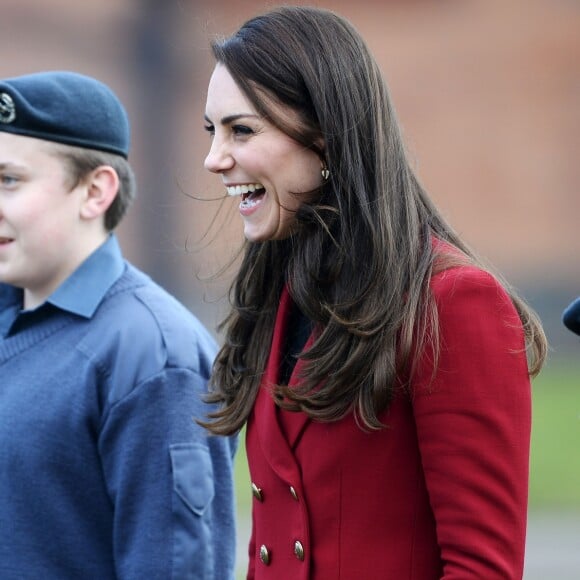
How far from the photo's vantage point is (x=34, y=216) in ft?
9.35

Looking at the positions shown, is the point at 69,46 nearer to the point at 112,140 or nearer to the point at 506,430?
the point at 112,140

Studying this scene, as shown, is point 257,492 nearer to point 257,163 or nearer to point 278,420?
point 278,420

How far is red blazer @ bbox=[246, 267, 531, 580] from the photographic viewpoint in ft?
6.67

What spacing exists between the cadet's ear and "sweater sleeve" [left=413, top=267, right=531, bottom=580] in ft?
3.90

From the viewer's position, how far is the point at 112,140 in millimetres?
3051

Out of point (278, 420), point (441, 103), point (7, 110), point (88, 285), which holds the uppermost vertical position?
point (441, 103)

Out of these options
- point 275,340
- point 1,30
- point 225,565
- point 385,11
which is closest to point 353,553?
point 275,340

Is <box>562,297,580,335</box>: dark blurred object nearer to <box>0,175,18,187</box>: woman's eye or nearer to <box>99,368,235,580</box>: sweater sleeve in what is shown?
<box>99,368,235,580</box>: sweater sleeve

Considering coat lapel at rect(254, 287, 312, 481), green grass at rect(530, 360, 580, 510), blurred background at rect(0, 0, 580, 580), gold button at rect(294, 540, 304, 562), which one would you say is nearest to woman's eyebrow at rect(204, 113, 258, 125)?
coat lapel at rect(254, 287, 312, 481)

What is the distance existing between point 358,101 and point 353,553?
0.82 m

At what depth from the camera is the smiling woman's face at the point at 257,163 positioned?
222 cm

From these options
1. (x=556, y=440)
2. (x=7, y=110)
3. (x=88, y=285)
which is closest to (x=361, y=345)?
(x=88, y=285)

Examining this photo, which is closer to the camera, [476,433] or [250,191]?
[476,433]

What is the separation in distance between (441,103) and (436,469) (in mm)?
14829
